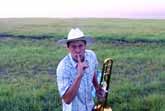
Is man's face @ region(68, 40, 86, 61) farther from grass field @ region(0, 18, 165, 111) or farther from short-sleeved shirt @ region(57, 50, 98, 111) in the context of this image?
grass field @ region(0, 18, 165, 111)

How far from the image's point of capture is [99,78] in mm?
5691

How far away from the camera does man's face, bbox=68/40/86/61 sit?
189 inches

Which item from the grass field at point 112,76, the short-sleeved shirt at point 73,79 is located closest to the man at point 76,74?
the short-sleeved shirt at point 73,79

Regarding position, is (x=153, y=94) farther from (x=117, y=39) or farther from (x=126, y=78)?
(x=117, y=39)

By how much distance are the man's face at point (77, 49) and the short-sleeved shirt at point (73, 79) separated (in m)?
0.06

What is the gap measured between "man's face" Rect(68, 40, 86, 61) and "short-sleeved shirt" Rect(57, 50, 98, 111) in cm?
6

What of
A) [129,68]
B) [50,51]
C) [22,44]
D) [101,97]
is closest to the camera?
[101,97]

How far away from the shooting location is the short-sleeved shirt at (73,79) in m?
4.80

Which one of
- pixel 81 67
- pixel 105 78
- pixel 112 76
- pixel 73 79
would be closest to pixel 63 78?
pixel 73 79

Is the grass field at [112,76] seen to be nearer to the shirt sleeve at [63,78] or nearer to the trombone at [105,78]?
the trombone at [105,78]

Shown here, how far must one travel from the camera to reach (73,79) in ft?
15.8

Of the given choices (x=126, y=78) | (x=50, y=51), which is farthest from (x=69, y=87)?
(x=50, y=51)

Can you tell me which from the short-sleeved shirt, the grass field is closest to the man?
the short-sleeved shirt

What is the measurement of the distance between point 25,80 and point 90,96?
6980mm
